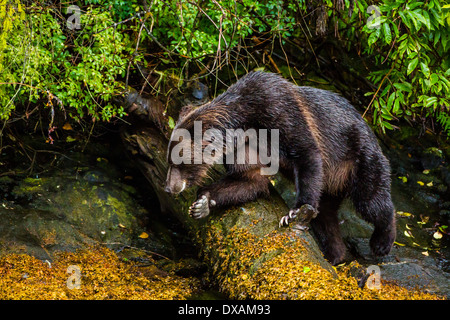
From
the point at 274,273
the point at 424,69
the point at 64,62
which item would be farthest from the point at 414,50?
the point at 64,62

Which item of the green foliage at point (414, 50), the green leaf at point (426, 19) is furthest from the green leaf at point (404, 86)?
the green leaf at point (426, 19)

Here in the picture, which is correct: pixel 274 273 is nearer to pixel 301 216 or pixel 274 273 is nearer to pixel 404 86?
pixel 301 216

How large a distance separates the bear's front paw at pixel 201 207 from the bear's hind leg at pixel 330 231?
60.6 inches

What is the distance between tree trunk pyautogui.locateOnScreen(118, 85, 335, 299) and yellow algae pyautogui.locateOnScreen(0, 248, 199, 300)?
466mm

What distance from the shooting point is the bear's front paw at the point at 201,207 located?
4.70 meters

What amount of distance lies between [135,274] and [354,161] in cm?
257

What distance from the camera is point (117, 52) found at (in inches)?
225

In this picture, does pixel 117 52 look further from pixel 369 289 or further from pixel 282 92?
pixel 369 289

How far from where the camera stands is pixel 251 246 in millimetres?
4164

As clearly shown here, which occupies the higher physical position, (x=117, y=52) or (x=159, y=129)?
(x=117, y=52)

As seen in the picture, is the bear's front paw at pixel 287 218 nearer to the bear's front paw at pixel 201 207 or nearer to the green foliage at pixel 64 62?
the bear's front paw at pixel 201 207

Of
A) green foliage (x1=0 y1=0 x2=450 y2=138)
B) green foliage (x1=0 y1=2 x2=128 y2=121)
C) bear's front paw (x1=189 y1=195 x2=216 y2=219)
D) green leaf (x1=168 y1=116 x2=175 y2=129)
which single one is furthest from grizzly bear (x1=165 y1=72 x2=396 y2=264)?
green foliage (x1=0 y1=2 x2=128 y2=121)

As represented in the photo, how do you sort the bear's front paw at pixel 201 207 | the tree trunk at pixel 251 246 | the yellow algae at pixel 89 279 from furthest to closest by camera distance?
the bear's front paw at pixel 201 207
the yellow algae at pixel 89 279
the tree trunk at pixel 251 246

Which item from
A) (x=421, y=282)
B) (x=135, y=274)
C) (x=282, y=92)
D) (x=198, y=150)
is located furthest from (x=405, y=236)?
(x=135, y=274)
